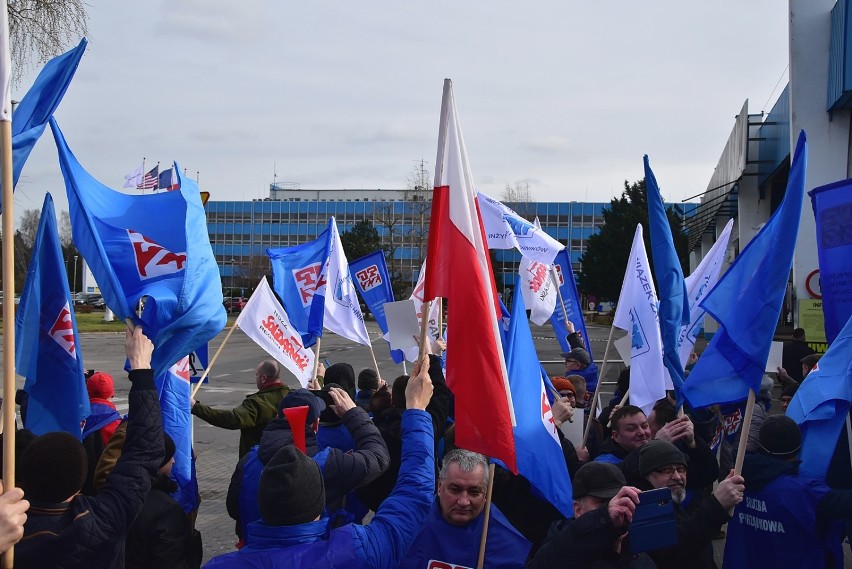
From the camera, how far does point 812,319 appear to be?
15.0 m

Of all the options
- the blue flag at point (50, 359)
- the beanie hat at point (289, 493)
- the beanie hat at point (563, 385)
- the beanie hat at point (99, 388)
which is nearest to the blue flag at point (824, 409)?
the beanie hat at point (563, 385)

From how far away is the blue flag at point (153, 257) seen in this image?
4.18m

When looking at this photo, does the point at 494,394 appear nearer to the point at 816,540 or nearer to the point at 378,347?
the point at 816,540

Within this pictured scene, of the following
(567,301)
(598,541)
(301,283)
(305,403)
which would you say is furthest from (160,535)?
(567,301)

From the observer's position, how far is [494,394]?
3734 millimetres

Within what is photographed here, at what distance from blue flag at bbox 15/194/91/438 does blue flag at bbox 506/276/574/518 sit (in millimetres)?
2192

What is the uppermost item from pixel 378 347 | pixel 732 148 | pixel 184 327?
pixel 732 148

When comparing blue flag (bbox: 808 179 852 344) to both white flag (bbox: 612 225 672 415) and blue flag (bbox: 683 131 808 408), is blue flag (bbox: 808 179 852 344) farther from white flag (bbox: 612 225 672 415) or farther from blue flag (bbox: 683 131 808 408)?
white flag (bbox: 612 225 672 415)

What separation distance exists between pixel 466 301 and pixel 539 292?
6245 mm

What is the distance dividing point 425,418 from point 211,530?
15.7 feet

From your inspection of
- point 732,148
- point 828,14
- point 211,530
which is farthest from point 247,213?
point 211,530

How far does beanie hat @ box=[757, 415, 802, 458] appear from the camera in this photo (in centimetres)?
436

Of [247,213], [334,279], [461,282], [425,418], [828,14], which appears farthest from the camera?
[247,213]

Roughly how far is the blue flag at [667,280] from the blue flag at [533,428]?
4.50 ft
